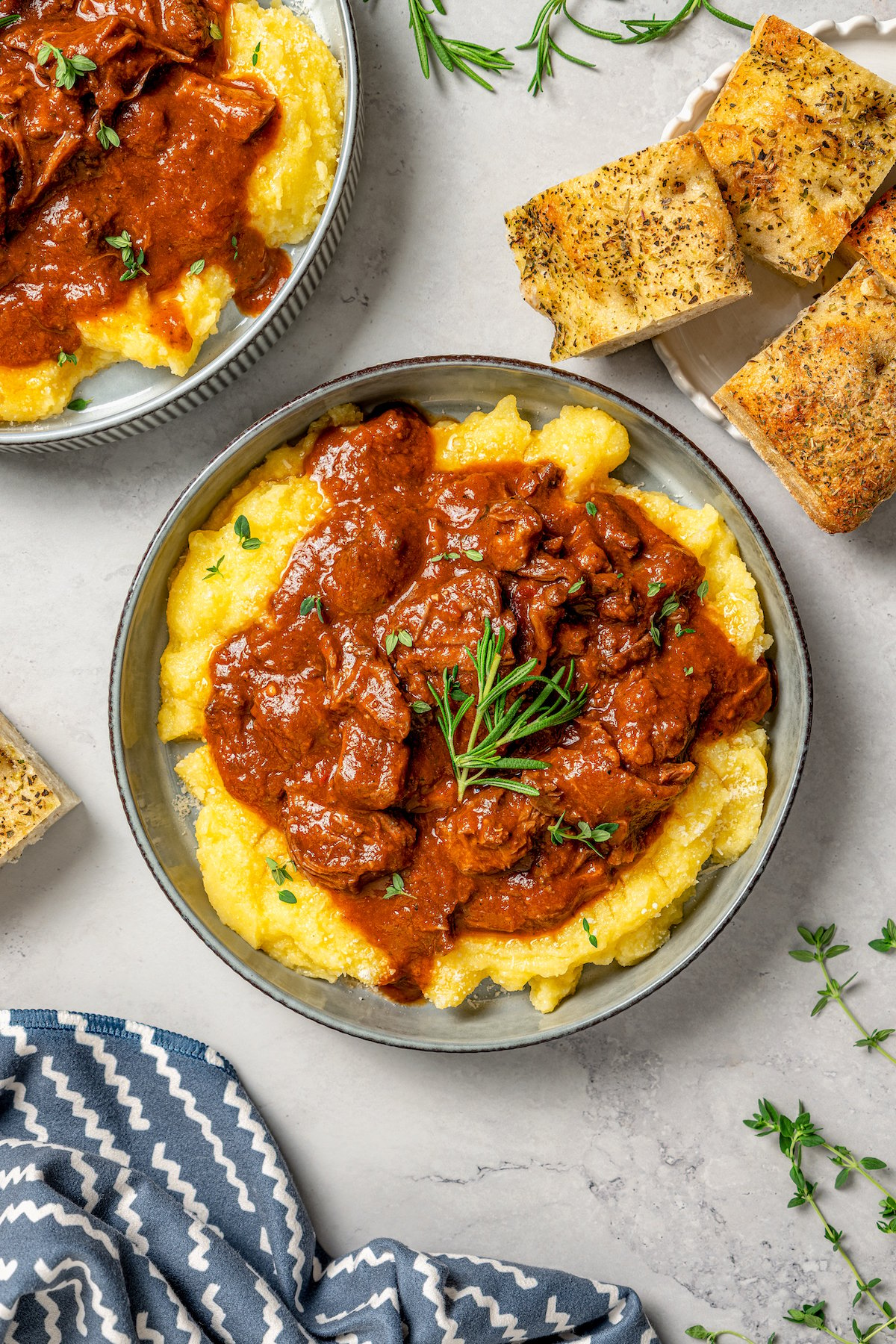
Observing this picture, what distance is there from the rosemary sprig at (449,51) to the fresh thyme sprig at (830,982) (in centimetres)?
375

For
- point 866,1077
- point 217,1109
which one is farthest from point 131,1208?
point 866,1077

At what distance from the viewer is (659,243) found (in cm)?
362

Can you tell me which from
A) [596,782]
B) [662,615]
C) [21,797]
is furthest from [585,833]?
[21,797]

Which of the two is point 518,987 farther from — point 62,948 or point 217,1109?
point 62,948

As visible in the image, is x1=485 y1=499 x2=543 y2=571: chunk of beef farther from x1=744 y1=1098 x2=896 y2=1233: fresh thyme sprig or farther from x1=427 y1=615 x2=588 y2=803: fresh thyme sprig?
x1=744 y1=1098 x2=896 y2=1233: fresh thyme sprig

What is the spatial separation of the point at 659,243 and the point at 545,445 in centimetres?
81

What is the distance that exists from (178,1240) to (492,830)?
2.30m

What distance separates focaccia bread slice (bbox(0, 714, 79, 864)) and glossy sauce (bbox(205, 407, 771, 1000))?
949 millimetres

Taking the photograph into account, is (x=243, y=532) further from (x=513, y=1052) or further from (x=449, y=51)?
(x=513, y=1052)

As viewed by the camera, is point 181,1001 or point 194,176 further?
point 181,1001

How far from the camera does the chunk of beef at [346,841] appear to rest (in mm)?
3475

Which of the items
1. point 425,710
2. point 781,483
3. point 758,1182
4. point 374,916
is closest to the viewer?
point 425,710

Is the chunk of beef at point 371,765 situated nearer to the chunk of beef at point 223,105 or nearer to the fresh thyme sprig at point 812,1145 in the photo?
the chunk of beef at point 223,105

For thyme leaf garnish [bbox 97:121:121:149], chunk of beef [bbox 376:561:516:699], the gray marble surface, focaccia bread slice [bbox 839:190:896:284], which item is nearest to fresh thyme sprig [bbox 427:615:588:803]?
chunk of beef [bbox 376:561:516:699]
